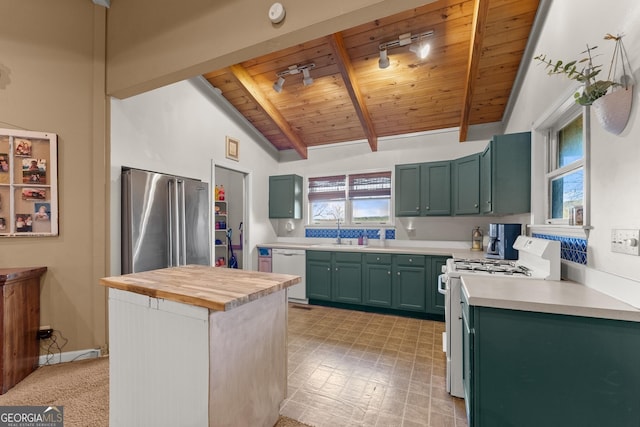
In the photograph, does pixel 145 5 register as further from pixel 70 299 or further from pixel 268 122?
pixel 70 299

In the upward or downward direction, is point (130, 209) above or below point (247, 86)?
below

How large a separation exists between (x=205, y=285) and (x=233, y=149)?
10.6ft

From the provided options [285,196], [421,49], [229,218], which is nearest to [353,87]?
[421,49]

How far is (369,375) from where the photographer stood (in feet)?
7.57

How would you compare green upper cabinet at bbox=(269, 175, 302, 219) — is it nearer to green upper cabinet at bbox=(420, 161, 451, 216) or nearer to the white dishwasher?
the white dishwasher

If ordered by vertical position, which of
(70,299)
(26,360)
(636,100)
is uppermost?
(636,100)

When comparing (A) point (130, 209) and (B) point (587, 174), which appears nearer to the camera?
(B) point (587, 174)

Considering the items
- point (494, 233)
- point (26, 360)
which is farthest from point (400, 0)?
point (26, 360)

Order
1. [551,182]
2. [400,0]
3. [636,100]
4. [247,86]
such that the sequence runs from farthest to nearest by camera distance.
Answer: [247,86]
[551,182]
[400,0]
[636,100]

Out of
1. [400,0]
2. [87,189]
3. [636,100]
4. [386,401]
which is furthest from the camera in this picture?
[87,189]

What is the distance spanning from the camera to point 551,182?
7.78ft

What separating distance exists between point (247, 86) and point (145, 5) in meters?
1.45

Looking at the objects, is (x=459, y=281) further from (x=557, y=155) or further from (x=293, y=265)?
(x=293, y=265)

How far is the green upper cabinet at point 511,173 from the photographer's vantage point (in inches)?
102
